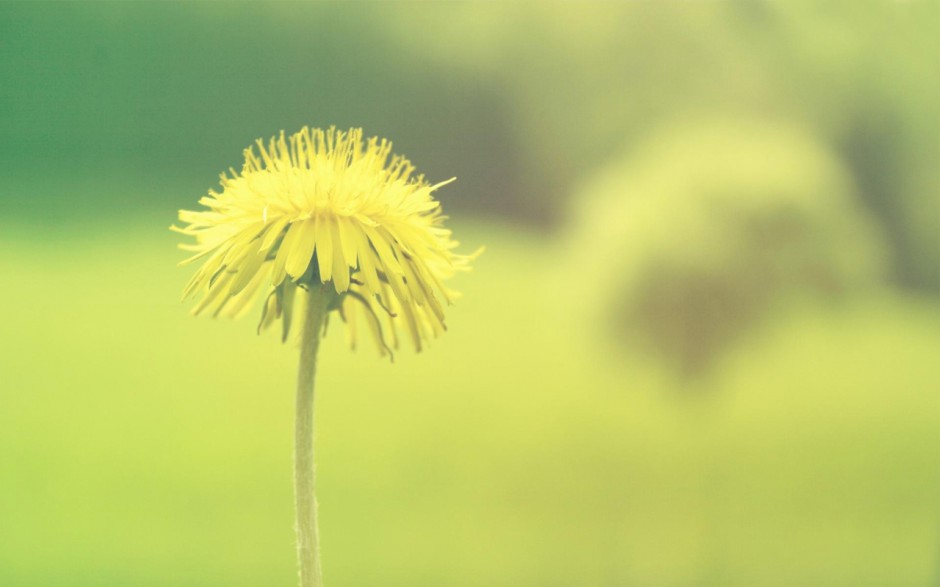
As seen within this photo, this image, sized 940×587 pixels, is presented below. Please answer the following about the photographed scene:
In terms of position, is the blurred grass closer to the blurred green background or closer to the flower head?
the blurred green background

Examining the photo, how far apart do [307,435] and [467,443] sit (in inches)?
19.8

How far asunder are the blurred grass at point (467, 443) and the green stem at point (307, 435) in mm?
416

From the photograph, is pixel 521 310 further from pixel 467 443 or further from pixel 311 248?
pixel 311 248

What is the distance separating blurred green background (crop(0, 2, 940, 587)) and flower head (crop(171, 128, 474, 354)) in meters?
0.41

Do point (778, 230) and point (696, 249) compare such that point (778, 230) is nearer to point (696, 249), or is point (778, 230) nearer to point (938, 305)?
point (696, 249)

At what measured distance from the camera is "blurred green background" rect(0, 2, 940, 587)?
123cm

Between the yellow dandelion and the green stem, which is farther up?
the yellow dandelion

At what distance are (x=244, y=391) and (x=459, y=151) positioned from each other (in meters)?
0.51

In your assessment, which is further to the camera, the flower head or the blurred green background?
the blurred green background

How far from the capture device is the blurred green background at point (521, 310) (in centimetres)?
123

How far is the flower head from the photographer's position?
0.81m

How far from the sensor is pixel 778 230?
4.47 feet

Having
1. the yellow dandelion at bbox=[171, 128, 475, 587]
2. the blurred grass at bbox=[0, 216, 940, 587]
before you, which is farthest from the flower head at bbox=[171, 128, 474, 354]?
the blurred grass at bbox=[0, 216, 940, 587]

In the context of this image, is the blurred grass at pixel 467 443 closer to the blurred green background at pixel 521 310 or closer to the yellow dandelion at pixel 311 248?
the blurred green background at pixel 521 310
